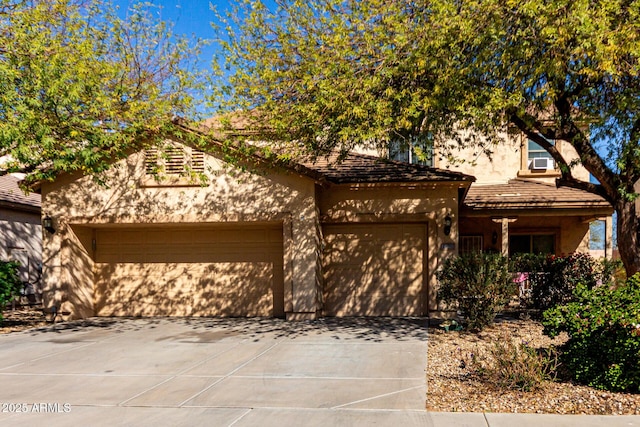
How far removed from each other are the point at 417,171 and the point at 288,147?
4121 mm

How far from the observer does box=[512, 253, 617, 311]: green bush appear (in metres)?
11.6

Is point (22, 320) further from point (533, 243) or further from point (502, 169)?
point (533, 243)

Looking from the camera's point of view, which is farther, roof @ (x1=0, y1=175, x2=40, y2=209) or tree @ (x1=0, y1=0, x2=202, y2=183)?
roof @ (x1=0, y1=175, x2=40, y2=209)

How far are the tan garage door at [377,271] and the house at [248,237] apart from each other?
25 millimetres

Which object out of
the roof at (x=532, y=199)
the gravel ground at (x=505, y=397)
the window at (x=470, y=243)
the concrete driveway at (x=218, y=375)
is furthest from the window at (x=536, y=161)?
the gravel ground at (x=505, y=397)

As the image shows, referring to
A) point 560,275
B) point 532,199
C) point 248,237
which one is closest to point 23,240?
point 248,237

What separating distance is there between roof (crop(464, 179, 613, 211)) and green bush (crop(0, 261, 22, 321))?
11.7m

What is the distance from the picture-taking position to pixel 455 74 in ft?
29.5

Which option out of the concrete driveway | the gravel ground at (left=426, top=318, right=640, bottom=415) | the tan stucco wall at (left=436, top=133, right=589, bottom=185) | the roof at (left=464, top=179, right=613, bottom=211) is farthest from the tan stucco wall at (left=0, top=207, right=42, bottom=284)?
the gravel ground at (left=426, top=318, right=640, bottom=415)

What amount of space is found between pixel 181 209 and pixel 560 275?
898 centimetres

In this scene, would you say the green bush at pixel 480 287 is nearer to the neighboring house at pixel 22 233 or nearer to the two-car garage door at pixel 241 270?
the two-car garage door at pixel 241 270

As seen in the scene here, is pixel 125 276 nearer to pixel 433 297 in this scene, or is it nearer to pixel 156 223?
pixel 156 223

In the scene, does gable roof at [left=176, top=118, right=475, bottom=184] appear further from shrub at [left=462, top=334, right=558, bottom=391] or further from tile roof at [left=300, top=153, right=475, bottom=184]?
shrub at [left=462, top=334, right=558, bottom=391]

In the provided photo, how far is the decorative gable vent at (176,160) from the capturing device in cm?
1243
